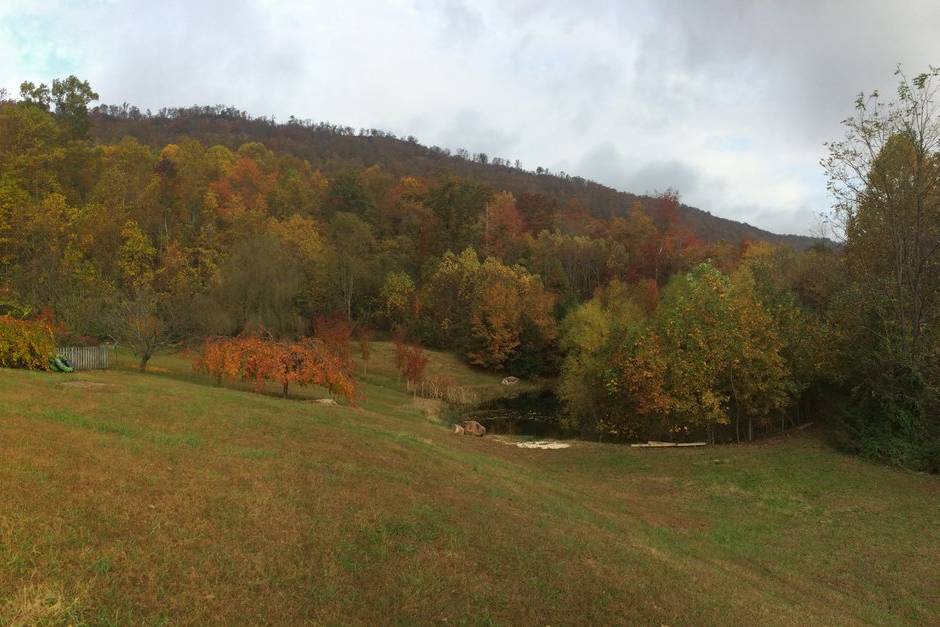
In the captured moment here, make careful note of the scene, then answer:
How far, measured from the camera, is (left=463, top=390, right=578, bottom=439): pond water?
40531 millimetres

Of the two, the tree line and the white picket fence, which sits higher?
the tree line

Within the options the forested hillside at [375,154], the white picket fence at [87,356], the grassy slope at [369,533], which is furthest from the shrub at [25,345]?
the forested hillside at [375,154]

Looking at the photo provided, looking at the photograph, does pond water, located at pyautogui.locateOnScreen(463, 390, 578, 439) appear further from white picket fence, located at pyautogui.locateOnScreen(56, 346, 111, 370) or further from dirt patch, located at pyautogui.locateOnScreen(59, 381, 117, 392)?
dirt patch, located at pyautogui.locateOnScreen(59, 381, 117, 392)

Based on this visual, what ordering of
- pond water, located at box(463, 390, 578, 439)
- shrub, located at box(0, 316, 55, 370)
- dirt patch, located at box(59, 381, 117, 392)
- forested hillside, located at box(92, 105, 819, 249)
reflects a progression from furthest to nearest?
1. forested hillside, located at box(92, 105, 819, 249)
2. pond water, located at box(463, 390, 578, 439)
3. shrub, located at box(0, 316, 55, 370)
4. dirt patch, located at box(59, 381, 117, 392)

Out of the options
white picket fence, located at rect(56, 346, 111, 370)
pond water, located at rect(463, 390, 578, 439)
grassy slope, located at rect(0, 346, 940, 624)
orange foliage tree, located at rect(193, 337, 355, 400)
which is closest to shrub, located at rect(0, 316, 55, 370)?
white picket fence, located at rect(56, 346, 111, 370)

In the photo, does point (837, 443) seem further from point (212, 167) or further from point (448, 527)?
point (212, 167)

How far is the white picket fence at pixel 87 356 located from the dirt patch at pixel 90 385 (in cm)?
866

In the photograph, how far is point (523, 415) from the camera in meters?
48.4

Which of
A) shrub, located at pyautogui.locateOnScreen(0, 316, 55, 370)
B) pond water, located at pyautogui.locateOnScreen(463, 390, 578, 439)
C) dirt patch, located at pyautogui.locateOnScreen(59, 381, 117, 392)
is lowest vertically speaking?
pond water, located at pyautogui.locateOnScreen(463, 390, 578, 439)

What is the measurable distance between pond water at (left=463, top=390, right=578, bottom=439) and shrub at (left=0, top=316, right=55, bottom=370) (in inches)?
969

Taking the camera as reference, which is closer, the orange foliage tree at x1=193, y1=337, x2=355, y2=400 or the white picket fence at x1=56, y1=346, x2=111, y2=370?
the white picket fence at x1=56, y1=346, x2=111, y2=370

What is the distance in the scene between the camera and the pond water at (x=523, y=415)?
40531mm

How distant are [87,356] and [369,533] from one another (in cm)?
2574

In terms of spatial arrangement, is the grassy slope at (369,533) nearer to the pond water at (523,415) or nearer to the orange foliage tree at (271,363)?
the orange foliage tree at (271,363)
